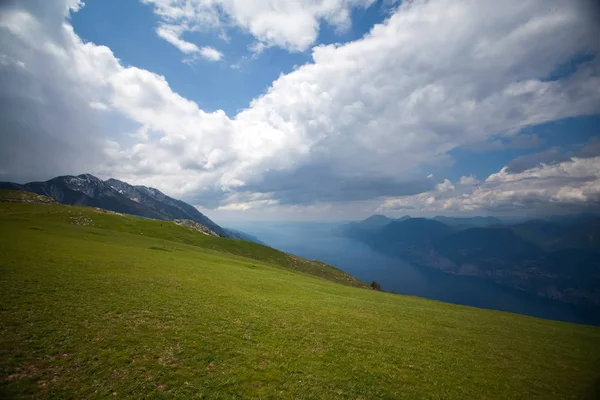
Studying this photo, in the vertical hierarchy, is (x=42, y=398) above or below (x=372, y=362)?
below

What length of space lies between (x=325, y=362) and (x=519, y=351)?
22.4 meters

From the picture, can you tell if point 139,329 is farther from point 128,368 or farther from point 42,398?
point 42,398

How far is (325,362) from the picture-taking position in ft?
55.8

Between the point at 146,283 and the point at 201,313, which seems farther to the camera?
the point at 146,283

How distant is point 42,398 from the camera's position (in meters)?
10.6

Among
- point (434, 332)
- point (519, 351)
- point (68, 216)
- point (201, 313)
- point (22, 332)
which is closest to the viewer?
point (22, 332)

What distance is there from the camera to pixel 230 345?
1722 centimetres

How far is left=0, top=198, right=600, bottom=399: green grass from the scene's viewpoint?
509 inches

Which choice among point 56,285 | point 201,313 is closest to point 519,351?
point 201,313

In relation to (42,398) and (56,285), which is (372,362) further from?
(56,285)

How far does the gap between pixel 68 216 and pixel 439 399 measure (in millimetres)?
100070

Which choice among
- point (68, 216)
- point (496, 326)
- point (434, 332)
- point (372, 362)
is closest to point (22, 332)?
point (372, 362)

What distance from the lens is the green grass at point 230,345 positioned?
12930 millimetres

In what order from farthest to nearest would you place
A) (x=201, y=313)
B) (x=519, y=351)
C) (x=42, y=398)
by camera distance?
1. (x=519, y=351)
2. (x=201, y=313)
3. (x=42, y=398)
